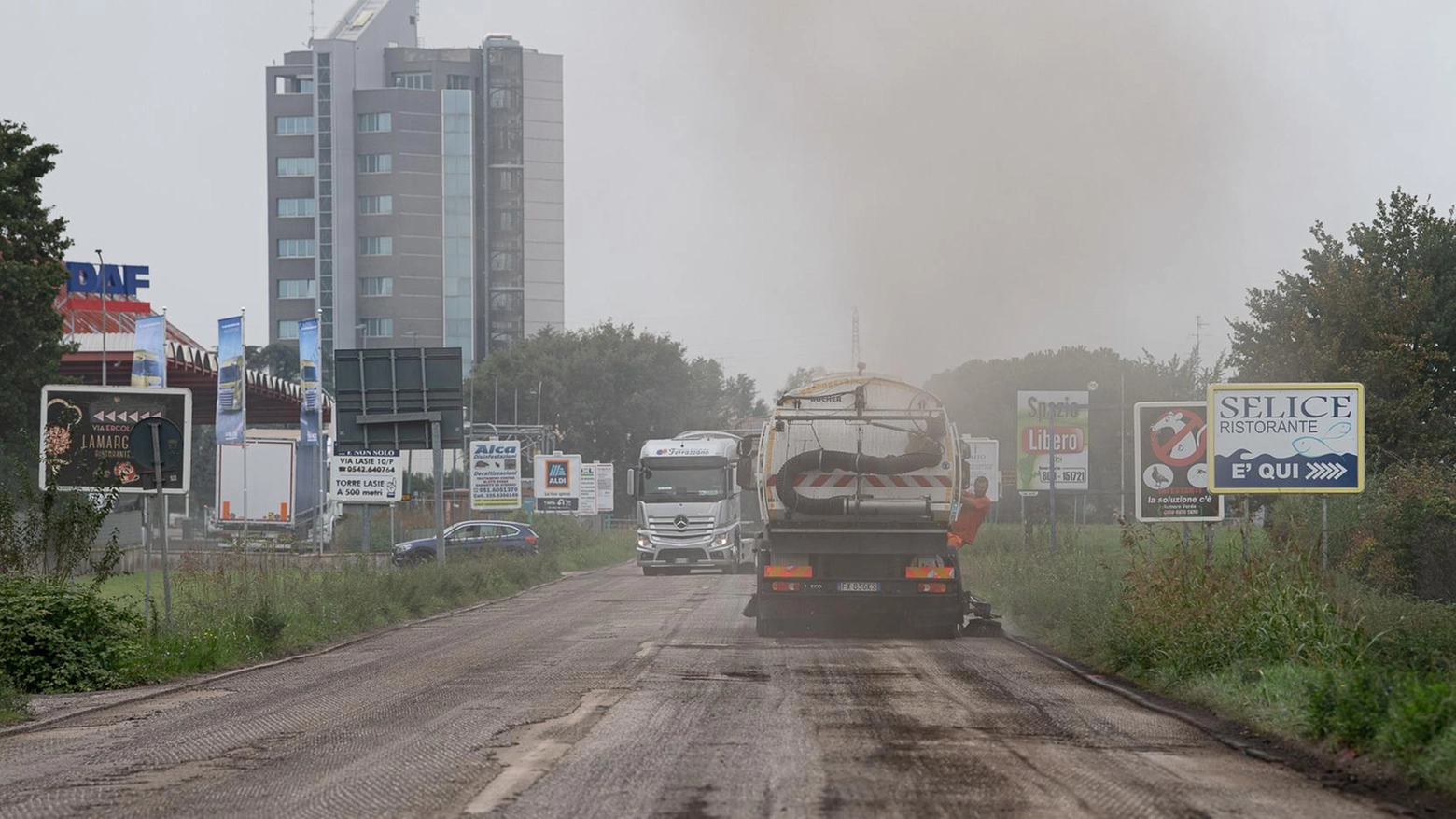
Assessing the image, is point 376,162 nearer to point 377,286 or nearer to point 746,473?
point 377,286

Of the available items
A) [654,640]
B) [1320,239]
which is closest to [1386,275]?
[1320,239]

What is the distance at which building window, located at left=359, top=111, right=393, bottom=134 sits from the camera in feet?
422

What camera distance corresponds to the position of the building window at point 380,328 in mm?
129500

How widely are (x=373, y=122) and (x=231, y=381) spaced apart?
80.9 meters

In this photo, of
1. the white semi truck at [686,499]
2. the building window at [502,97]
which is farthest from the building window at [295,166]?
the white semi truck at [686,499]

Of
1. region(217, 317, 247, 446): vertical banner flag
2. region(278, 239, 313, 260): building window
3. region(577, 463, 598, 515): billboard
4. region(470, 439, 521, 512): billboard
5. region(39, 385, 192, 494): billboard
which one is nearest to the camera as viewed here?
region(39, 385, 192, 494): billboard

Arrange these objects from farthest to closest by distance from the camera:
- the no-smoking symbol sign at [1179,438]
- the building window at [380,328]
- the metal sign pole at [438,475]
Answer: the building window at [380,328]
the metal sign pole at [438,475]
the no-smoking symbol sign at [1179,438]

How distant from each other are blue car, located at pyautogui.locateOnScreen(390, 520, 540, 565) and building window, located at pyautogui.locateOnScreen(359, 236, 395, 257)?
81.0m

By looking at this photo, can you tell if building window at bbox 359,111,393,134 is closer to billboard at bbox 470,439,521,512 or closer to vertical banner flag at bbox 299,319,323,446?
vertical banner flag at bbox 299,319,323,446

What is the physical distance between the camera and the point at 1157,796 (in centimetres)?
843

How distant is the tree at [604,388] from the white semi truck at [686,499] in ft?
205

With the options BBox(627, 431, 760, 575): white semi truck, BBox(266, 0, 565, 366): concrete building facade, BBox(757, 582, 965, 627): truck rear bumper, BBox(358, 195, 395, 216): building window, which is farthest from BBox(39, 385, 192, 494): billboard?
BBox(358, 195, 395, 216): building window

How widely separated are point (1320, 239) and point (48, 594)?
38.6 metres

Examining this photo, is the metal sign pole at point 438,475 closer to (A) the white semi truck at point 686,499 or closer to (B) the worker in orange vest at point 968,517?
(A) the white semi truck at point 686,499
